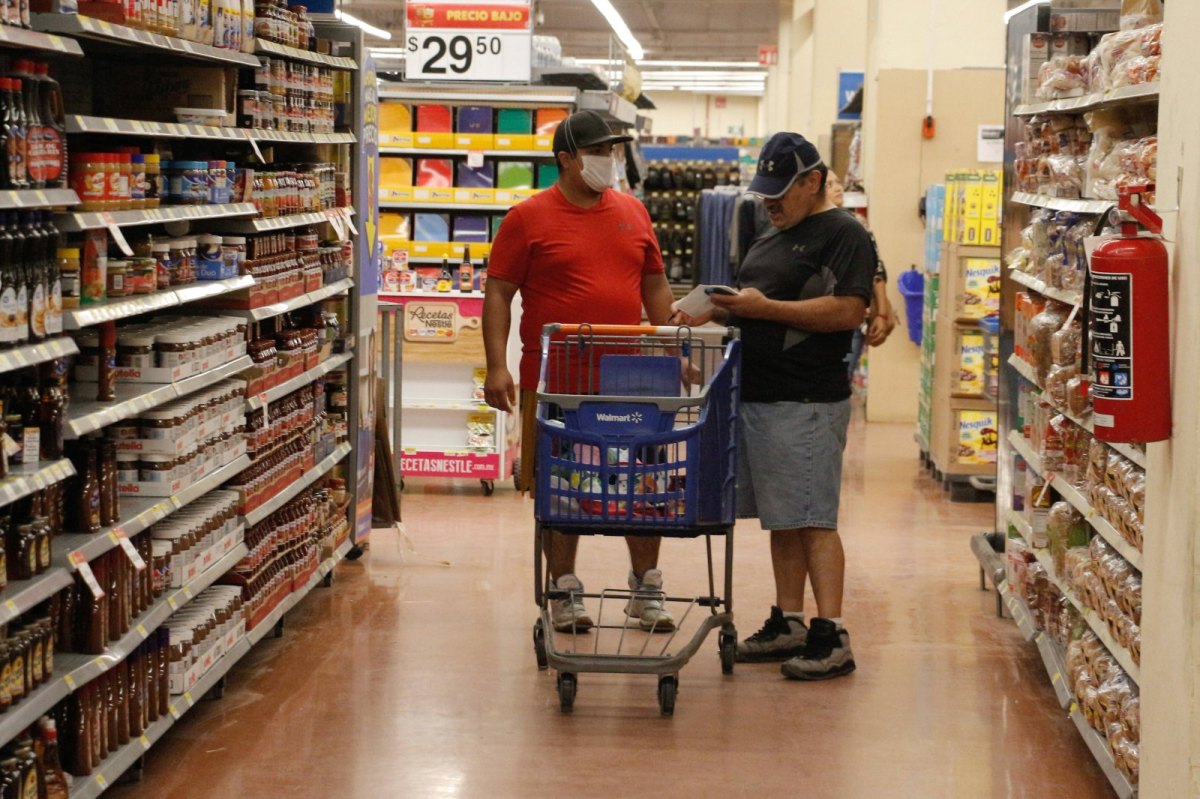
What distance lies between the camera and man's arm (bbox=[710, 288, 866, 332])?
16.6ft

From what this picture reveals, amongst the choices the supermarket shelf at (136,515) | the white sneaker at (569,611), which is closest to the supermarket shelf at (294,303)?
the supermarket shelf at (136,515)

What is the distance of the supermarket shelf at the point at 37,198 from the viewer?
3152 mm

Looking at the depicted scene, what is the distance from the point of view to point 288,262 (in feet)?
18.1

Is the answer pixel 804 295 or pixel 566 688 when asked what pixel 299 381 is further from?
pixel 804 295

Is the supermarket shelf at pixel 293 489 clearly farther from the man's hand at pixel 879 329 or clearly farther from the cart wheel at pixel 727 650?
the man's hand at pixel 879 329

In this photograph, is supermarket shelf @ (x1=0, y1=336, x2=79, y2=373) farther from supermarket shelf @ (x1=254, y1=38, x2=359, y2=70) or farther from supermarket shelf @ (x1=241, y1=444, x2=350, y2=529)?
supermarket shelf @ (x1=254, y1=38, x2=359, y2=70)

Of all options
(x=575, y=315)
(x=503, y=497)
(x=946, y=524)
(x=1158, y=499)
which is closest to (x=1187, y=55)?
(x=1158, y=499)

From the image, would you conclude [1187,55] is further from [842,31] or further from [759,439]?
[842,31]

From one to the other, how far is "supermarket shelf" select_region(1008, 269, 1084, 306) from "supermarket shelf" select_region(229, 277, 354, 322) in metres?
2.46

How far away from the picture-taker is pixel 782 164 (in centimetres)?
506

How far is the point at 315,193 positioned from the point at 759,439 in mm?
1908

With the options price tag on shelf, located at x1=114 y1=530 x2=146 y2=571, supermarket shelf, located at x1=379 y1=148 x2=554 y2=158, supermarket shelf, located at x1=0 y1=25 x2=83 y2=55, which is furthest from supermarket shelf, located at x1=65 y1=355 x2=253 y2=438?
supermarket shelf, located at x1=379 y1=148 x2=554 y2=158

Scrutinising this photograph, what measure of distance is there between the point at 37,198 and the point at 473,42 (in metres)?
6.29

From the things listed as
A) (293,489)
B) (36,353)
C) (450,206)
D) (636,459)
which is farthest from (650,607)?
(450,206)
